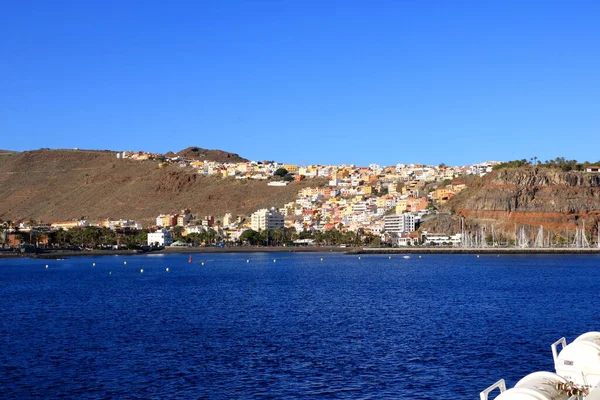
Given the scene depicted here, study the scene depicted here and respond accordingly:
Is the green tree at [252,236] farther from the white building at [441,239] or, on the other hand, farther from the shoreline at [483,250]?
the white building at [441,239]

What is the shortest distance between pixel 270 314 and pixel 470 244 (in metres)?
135

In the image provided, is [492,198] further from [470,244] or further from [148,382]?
[148,382]

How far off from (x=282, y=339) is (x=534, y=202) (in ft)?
508

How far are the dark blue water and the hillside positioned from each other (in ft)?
386

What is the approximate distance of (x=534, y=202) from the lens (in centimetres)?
17825

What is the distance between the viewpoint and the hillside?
A: 174875 millimetres

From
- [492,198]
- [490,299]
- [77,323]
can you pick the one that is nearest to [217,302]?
[77,323]

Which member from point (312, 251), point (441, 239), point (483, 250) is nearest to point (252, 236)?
point (312, 251)

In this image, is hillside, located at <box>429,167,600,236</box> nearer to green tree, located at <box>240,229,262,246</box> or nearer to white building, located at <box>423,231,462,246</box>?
white building, located at <box>423,231,462,246</box>

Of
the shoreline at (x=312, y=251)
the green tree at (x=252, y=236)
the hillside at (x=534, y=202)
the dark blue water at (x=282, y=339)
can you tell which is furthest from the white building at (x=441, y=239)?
the dark blue water at (x=282, y=339)

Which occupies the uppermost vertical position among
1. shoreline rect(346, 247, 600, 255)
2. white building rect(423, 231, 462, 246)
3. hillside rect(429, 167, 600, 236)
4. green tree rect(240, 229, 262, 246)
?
hillside rect(429, 167, 600, 236)

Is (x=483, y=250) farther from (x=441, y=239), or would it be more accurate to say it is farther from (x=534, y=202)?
(x=534, y=202)

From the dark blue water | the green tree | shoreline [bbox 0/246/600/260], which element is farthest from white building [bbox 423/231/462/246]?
the dark blue water

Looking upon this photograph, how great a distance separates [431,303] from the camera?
49094mm
